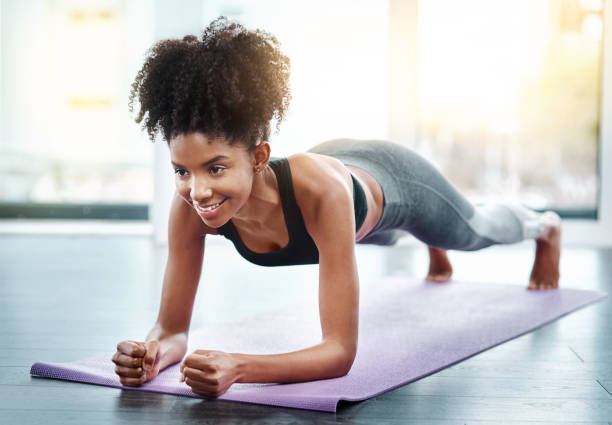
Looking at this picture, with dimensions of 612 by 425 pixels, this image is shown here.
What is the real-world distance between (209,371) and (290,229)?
0.40 meters

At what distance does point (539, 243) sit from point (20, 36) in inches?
154

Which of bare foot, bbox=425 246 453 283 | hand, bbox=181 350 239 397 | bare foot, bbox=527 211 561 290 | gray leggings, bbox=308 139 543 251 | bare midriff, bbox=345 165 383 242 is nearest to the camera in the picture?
hand, bbox=181 350 239 397

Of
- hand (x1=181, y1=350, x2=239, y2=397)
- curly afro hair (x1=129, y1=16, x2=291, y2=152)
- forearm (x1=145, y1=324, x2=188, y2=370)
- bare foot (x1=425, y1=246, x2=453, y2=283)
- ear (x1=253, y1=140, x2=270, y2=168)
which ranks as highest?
curly afro hair (x1=129, y1=16, x2=291, y2=152)

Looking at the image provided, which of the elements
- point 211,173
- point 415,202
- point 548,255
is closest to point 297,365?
point 211,173

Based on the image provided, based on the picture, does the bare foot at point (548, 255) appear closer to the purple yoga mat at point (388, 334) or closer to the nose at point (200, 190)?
the purple yoga mat at point (388, 334)

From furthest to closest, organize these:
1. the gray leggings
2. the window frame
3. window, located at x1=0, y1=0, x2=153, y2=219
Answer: window, located at x1=0, y1=0, x2=153, y2=219 < the window frame < the gray leggings

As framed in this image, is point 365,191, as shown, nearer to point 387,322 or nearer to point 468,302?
point 387,322

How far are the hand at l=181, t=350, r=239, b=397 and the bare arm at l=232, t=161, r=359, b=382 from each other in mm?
89

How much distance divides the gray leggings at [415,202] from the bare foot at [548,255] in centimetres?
31

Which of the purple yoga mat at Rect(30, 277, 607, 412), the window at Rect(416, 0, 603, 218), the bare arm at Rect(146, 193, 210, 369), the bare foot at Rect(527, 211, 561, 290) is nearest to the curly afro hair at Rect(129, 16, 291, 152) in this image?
the bare arm at Rect(146, 193, 210, 369)

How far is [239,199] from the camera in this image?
4.58 ft

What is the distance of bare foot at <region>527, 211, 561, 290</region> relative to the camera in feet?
8.45

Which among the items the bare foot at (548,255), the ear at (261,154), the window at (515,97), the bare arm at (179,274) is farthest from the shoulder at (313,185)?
Answer: the window at (515,97)

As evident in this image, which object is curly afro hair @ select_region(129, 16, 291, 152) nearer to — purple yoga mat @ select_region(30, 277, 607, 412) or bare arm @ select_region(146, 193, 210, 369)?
bare arm @ select_region(146, 193, 210, 369)
